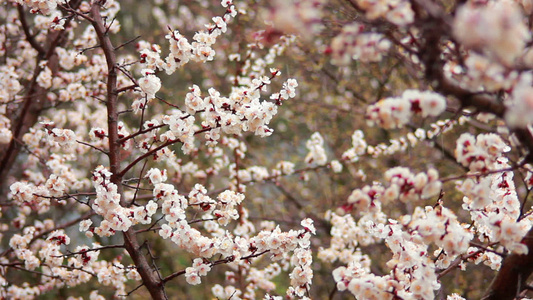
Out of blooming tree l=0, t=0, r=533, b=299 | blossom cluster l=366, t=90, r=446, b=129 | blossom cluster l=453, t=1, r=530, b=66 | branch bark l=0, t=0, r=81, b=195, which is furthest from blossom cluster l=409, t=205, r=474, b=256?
branch bark l=0, t=0, r=81, b=195

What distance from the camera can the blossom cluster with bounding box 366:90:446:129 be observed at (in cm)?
178

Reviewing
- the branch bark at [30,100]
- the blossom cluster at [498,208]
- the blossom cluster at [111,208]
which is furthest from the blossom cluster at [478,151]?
the branch bark at [30,100]

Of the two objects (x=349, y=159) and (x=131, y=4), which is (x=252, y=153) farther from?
(x=131, y=4)

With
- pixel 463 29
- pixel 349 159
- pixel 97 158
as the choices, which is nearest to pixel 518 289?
pixel 463 29

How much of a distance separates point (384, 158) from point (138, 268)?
4.99 m

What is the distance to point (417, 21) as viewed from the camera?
1.60 metres

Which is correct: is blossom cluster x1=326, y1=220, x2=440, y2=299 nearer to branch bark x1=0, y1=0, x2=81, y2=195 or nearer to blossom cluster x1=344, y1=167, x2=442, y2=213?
blossom cluster x1=344, y1=167, x2=442, y2=213

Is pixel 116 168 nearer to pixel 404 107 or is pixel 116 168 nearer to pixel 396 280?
pixel 396 280

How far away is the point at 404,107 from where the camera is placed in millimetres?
1796

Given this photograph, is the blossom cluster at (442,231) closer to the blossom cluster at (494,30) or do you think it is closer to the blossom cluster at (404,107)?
the blossom cluster at (404,107)

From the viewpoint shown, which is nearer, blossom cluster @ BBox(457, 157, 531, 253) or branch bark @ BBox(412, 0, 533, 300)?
branch bark @ BBox(412, 0, 533, 300)

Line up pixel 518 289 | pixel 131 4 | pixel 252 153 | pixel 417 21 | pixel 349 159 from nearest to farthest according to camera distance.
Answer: pixel 417 21 < pixel 518 289 < pixel 349 159 < pixel 252 153 < pixel 131 4

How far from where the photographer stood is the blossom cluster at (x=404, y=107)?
1778 millimetres

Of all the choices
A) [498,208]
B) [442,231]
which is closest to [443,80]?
[442,231]
